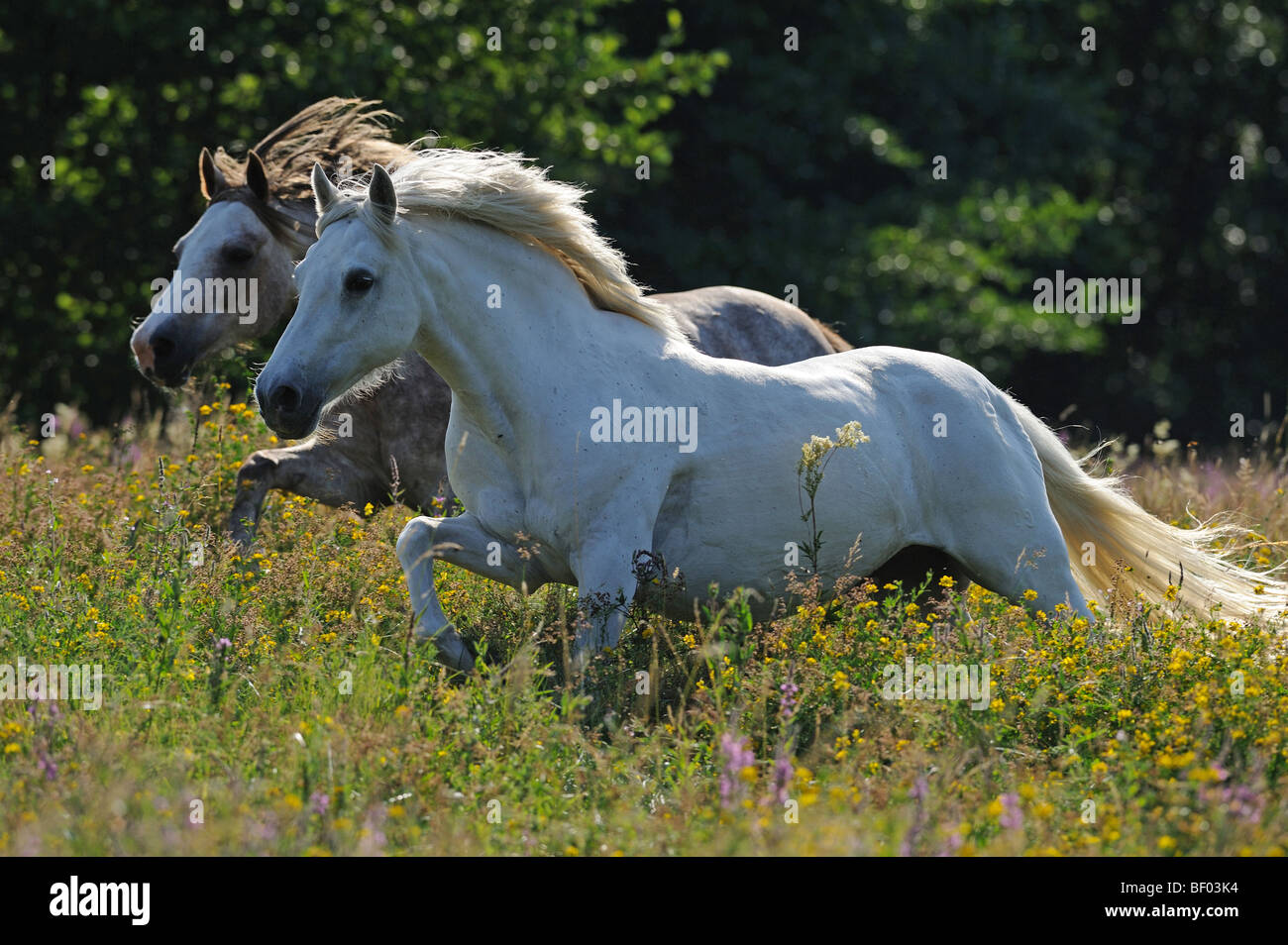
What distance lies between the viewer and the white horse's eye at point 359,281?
4.91 meters

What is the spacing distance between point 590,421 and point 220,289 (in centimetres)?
293

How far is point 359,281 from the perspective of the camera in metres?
4.93

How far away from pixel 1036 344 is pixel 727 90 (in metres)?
6.14

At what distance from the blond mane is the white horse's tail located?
354 centimetres

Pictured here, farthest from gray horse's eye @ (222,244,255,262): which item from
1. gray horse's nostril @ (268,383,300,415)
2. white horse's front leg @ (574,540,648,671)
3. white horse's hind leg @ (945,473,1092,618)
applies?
white horse's hind leg @ (945,473,1092,618)

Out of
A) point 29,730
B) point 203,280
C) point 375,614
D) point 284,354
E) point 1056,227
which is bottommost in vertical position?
point 29,730

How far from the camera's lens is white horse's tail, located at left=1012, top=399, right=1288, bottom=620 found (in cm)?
627

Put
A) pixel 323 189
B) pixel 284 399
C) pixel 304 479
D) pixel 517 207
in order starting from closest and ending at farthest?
1. pixel 284 399
2. pixel 323 189
3. pixel 517 207
4. pixel 304 479

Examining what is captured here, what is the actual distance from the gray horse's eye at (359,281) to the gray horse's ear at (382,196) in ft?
0.70

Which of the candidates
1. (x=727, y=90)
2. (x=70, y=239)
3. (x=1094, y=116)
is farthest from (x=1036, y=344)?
(x=70, y=239)

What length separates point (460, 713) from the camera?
4309 mm

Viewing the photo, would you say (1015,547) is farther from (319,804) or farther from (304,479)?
(304,479)

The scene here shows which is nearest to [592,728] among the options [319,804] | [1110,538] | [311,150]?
[319,804]
